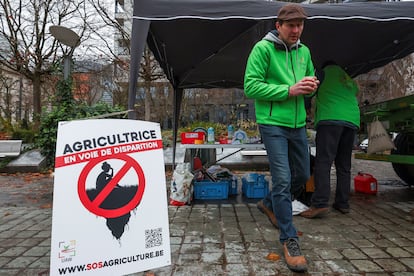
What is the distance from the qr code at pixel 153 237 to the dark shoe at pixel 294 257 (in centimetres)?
101

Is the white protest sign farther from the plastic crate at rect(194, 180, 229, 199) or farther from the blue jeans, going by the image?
the plastic crate at rect(194, 180, 229, 199)

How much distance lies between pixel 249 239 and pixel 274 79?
148 centimetres

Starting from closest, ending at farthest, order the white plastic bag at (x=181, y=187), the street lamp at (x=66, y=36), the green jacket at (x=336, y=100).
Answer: the green jacket at (x=336, y=100), the white plastic bag at (x=181, y=187), the street lamp at (x=66, y=36)

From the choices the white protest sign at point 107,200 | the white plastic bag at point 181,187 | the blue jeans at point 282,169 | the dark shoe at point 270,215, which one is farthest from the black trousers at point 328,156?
the white protest sign at point 107,200

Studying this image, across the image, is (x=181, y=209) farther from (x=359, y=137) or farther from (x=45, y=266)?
(x=359, y=137)

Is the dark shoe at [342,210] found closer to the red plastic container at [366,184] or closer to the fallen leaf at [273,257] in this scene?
the red plastic container at [366,184]

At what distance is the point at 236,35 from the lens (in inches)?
178

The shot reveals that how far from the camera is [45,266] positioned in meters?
2.41

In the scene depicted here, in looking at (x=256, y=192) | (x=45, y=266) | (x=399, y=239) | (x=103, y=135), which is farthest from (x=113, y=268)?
(x=256, y=192)

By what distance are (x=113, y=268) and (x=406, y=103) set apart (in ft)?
13.3

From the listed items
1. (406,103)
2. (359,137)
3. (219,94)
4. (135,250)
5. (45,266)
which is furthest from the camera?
(219,94)

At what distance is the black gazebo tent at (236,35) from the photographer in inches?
118

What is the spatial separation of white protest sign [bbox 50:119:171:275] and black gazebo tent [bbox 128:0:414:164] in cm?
101

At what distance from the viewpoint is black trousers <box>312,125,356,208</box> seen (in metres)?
3.56
